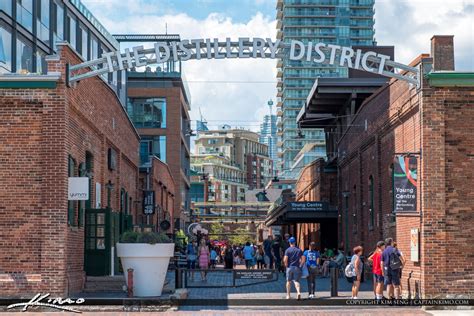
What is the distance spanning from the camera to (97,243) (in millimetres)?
27234

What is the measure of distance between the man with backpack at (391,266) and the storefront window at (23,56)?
1004 inches

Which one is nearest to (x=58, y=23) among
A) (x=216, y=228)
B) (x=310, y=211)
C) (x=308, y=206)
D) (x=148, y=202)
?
(x=148, y=202)

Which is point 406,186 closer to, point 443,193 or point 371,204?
point 443,193

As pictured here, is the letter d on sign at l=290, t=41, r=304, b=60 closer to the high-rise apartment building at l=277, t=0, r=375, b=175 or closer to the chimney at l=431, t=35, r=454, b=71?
the chimney at l=431, t=35, r=454, b=71

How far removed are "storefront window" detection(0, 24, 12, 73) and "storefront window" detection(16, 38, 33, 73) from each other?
89 cm

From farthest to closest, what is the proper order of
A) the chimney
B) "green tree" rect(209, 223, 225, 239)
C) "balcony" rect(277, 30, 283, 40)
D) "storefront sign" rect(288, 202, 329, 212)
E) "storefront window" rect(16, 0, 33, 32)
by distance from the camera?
1. "balcony" rect(277, 30, 283, 40)
2. "green tree" rect(209, 223, 225, 239)
3. "storefront window" rect(16, 0, 33, 32)
4. "storefront sign" rect(288, 202, 329, 212)
5. the chimney

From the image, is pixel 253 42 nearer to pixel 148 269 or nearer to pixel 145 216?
pixel 148 269

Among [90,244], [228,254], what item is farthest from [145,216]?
[90,244]

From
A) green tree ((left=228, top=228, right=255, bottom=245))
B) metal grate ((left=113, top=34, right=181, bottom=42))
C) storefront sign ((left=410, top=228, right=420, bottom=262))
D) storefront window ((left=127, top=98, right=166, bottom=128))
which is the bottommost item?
green tree ((left=228, top=228, right=255, bottom=245))

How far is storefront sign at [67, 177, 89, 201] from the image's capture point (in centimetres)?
2280

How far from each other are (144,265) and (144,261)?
0.10 m

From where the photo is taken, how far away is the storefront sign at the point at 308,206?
41.9m

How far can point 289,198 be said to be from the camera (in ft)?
213
